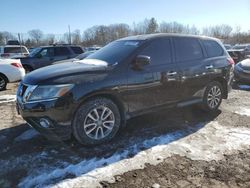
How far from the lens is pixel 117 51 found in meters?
4.85

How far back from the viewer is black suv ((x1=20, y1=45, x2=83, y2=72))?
1355 centimetres

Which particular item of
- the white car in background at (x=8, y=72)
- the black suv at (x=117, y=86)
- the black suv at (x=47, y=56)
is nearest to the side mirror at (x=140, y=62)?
the black suv at (x=117, y=86)

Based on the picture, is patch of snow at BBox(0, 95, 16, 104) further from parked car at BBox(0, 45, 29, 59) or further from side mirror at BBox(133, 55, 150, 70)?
parked car at BBox(0, 45, 29, 59)

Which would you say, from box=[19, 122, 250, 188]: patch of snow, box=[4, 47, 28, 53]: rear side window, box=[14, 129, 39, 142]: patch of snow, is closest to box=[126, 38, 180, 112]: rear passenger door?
box=[19, 122, 250, 188]: patch of snow

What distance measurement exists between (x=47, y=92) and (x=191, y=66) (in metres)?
2.87

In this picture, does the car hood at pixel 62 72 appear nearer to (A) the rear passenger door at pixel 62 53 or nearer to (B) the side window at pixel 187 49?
(B) the side window at pixel 187 49

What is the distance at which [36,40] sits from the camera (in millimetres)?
51219


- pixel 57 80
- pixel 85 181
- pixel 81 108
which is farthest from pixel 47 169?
pixel 57 80

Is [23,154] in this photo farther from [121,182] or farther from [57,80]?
[121,182]

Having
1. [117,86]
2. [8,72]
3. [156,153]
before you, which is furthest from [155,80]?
[8,72]

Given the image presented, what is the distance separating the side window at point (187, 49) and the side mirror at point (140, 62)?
97 centimetres

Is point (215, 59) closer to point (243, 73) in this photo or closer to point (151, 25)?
point (243, 73)

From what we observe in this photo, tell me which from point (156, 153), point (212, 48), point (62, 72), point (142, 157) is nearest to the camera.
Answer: point (142, 157)

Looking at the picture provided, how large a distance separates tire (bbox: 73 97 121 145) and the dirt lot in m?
0.15
